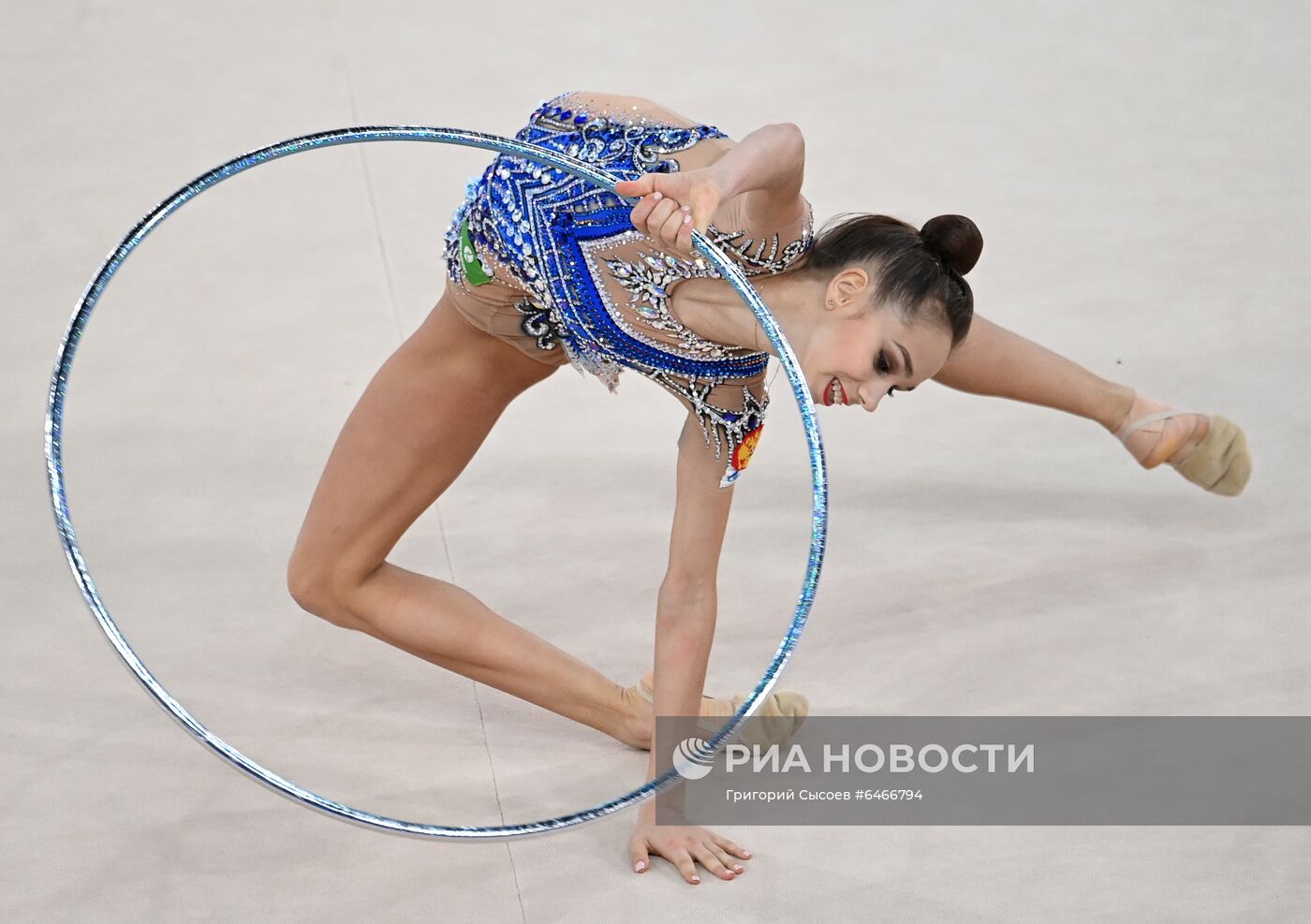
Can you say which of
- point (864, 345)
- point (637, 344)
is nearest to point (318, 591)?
point (637, 344)

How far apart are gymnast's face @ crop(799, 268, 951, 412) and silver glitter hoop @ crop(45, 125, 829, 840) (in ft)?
0.33

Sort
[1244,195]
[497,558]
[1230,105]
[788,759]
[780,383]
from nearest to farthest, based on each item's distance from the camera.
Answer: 1. [788,759]
2. [497,558]
3. [780,383]
4. [1244,195]
5. [1230,105]

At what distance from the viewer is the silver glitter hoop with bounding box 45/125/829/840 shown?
212 cm

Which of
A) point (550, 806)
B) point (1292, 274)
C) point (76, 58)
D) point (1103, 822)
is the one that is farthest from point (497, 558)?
point (76, 58)

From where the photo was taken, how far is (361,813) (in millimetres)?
2223

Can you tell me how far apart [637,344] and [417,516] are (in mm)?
549

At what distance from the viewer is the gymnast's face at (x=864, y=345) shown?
218 cm

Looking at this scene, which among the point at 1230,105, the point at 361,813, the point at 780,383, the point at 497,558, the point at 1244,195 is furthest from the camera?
the point at 1230,105

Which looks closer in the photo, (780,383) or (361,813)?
(361,813)

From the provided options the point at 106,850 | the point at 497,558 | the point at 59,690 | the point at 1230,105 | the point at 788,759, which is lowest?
the point at 106,850

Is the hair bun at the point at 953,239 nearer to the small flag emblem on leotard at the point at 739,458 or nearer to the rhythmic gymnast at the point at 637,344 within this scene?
the rhythmic gymnast at the point at 637,344

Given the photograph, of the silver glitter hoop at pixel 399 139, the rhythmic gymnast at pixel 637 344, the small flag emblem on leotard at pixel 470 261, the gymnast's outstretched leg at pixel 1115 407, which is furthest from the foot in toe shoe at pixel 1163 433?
the small flag emblem on leotard at pixel 470 261

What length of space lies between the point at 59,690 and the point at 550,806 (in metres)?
0.91

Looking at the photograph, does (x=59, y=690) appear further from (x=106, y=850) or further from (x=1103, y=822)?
(x=1103, y=822)
